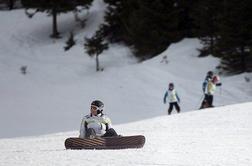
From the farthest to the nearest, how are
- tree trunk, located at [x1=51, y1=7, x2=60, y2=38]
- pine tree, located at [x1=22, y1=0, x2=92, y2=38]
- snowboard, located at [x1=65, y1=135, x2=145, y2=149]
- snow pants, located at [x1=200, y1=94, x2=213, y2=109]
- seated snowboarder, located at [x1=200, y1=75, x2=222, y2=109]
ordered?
1. tree trunk, located at [x1=51, y1=7, x2=60, y2=38]
2. pine tree, located at [x1=22, y1=0, x2=92, y2=38]
3. snow pants, located at [x1=200, y1=94, x2=213, y2=109]
4. seated snowboarder, located at [x1=200, y1=75, x2=222, y2=109]
5. snowboard, located at [x1=65, y1=135, x2=145, y2=149]

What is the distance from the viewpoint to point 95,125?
10.8 metres

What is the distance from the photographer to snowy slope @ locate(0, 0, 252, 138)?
25.0 metres

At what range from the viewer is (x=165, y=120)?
18.2 m

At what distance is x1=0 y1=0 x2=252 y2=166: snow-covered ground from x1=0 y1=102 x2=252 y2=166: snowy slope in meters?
0.02

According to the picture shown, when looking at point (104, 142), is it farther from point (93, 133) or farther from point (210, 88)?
point (210, 88)

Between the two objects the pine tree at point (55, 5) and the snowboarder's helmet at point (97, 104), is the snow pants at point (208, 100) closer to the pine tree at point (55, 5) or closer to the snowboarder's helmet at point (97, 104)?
the snowboarder's helmet at point (97, 104)

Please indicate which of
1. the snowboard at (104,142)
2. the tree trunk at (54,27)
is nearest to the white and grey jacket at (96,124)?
the snowboard at (104,142)

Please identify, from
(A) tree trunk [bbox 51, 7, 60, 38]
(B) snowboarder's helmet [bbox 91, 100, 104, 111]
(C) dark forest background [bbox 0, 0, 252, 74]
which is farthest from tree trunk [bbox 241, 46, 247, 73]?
(B) snowboarder's helmet [bbox 91, 100, 104, 111]

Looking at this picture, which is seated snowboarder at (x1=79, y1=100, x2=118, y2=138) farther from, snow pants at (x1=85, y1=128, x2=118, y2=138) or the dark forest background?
the dark forest background

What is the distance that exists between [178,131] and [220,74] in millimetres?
15882

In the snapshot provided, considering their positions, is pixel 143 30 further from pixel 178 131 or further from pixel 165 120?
pixel 178 131

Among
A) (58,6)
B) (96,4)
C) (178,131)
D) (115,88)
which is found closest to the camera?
(178,131)

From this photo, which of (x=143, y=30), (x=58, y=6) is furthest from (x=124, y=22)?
(x=58, y=6)

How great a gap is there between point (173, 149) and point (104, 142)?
4.75 ft
